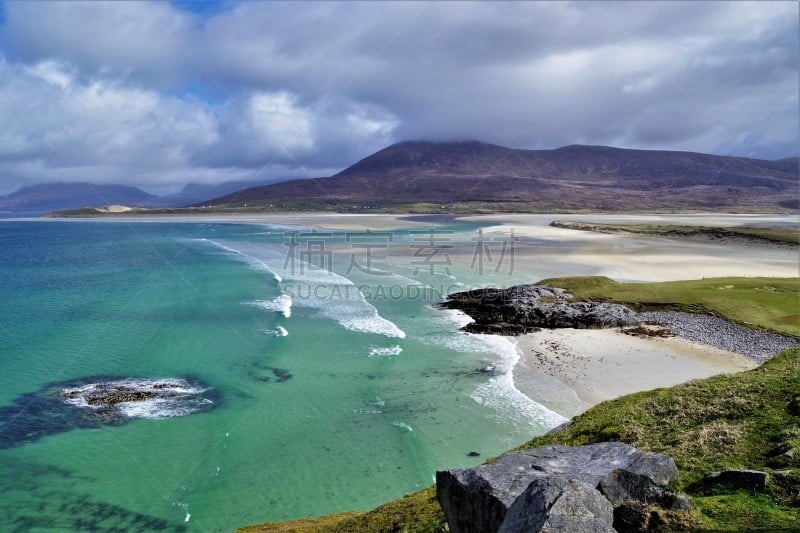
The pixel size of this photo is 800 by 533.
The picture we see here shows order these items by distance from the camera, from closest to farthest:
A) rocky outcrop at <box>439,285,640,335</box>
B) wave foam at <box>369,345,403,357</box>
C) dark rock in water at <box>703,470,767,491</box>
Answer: dark rock in water at <box>703,470,767,491</box>, wave foam at <box>369,345,403,357</box>, rocky outcrop at <box>439,285,640,335</box>

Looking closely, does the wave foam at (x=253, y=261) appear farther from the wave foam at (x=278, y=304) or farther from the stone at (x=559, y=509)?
the stone at (x=559, y=509)

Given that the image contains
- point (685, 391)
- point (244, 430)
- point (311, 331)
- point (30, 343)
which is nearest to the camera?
point (685, 391)

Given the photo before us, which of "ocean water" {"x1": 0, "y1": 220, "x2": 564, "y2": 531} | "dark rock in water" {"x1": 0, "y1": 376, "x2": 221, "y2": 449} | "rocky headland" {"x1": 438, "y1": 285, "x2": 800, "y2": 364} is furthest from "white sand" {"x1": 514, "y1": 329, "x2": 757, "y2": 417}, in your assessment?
"dark rock in water" {"x1": 0, "y1": 376, "x2": 221, "y2": 449}

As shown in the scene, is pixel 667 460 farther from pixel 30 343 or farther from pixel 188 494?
pixel 30 343

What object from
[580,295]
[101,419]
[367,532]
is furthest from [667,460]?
[580,295]

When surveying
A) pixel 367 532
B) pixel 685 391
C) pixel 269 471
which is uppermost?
pixel 685 391

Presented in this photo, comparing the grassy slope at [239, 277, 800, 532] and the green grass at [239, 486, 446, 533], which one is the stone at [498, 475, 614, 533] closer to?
the grassy slope at [239, 277, 800, 532]
